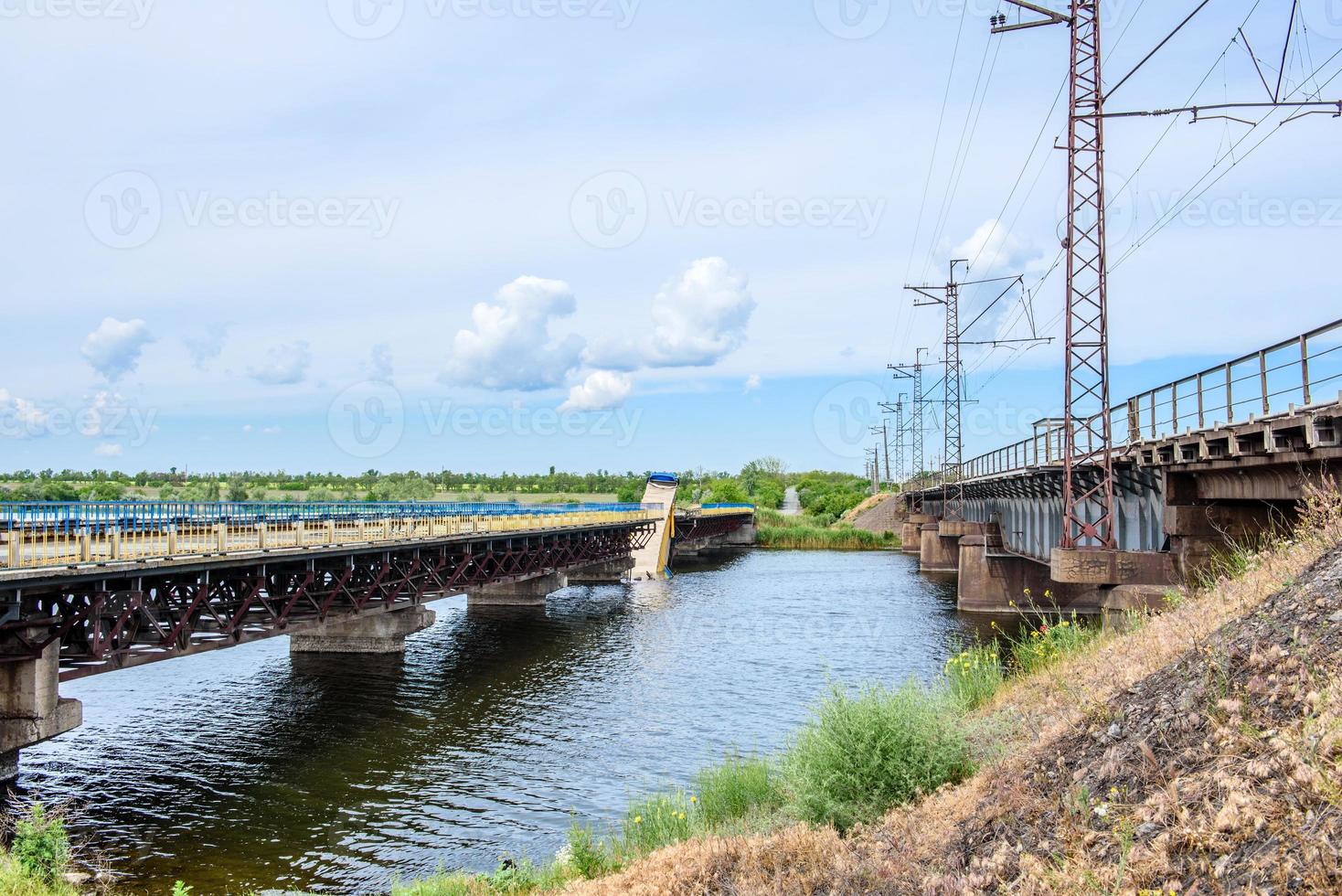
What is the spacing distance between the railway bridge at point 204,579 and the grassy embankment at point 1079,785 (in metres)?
10.1

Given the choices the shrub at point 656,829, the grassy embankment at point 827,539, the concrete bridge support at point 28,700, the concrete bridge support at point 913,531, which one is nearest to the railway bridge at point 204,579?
the concrete bridge support at point 28,700

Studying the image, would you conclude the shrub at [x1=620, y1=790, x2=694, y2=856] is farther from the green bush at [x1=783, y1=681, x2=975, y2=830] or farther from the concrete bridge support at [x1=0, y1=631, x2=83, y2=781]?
the concrete bridge support at [x1=0, y1=631, x2=83, y2=781]

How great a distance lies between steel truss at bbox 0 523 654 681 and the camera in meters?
17.8

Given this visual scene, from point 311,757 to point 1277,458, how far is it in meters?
20.9

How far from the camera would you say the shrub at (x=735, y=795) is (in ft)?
44.3

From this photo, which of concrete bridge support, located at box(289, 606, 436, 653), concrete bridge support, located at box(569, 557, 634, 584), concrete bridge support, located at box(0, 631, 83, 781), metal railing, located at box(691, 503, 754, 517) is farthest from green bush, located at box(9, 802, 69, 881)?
metal railing, located at box(691, 503, 754, 517)

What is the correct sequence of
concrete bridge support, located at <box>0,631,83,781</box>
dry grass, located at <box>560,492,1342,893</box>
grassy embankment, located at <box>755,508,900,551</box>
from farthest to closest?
grassy embankment, located at <box>755,508,900,551</box> → concrete bridge support, located at <box>0,631,83,781</box> → dry grass, located at <box>560,492,1342,893</box>

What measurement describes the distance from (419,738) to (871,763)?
1515 centimetres

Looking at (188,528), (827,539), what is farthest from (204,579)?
(827,539)

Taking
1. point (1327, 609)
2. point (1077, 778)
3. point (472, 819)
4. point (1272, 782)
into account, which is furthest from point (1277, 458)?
point (472, 819)

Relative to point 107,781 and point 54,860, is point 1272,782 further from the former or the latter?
point 107,781

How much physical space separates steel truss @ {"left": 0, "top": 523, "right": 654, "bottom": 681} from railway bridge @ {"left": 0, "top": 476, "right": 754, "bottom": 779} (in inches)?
2.0

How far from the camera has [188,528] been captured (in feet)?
72.8

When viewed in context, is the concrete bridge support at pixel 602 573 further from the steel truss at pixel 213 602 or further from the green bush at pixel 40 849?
the green bush at pixel 40 849
